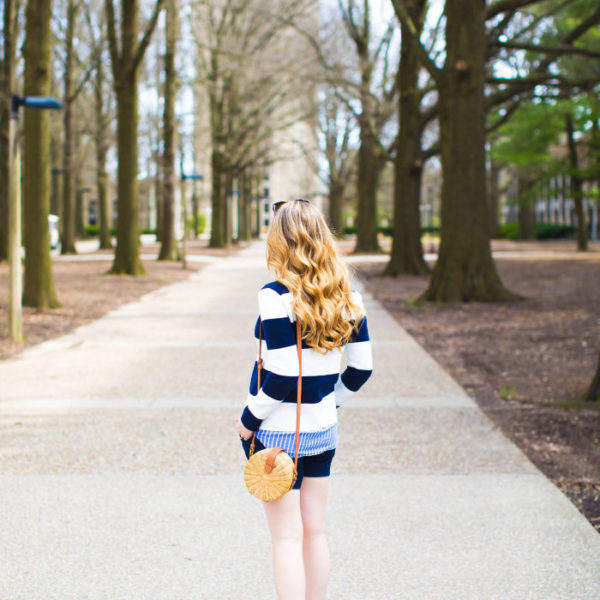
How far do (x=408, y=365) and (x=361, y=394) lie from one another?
5.31ft

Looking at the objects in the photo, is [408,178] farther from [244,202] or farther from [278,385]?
[244,202]

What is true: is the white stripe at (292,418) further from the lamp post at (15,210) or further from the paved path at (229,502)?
the lamp post at (15,210)

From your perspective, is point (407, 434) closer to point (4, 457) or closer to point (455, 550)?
point (455, 550)

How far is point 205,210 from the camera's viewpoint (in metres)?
92.8

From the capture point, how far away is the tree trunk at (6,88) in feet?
78.7

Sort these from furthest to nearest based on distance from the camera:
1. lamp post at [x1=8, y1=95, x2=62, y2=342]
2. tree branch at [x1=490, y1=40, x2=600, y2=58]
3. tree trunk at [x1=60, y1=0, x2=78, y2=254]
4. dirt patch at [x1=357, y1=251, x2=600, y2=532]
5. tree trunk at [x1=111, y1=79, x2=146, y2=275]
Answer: tree trunk at [x1=60, y1=0, x2=78, y2=254] < tree trunk at [x1=111, y1=79, x2=146, y2=275] < tree branch at [x1=490, y1=40, x2=600, y2=58] < lamp post at [x1=8, y1=95, x2=62, y2=342] < dirt patch at [x1=357, y1=251, x2=600, y2=532]

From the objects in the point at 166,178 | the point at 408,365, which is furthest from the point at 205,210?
the point at 408,365

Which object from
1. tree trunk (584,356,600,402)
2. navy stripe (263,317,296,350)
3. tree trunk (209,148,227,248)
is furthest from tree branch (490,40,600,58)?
tree trunk (209,148,227,248)

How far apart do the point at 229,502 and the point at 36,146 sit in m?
9.88

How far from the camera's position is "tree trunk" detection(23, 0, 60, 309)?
1284cm

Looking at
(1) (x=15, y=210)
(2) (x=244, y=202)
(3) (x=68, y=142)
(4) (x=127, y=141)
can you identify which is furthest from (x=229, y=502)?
(2) (x=244, y=202)

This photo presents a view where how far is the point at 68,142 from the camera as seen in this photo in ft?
107

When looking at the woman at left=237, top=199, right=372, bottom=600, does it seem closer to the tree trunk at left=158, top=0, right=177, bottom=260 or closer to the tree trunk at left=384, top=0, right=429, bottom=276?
the tree trunk at left=384, top=0, right=429, bottom=276

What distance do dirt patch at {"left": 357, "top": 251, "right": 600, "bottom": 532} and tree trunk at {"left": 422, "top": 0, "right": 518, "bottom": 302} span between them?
53cm
